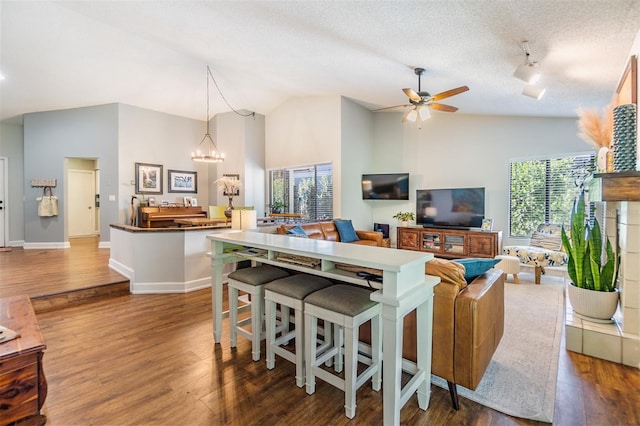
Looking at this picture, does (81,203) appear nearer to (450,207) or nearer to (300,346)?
(300,346)

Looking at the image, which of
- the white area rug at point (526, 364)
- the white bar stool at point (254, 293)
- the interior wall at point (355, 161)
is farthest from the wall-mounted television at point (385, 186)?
the white bar stool at point (254, 293)

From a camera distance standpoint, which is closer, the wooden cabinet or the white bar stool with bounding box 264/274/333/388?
the white bar stool with bounding box 264/274/333/388

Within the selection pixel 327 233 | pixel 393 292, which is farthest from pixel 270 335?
pixel 327 233

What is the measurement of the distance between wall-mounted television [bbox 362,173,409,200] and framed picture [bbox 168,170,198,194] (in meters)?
4.46

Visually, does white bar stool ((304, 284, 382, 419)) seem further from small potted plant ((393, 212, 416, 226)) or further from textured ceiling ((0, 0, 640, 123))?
small potted plant ((393, 212, 416, 226))

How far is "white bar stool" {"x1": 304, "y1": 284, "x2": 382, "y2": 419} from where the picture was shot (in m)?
1.69

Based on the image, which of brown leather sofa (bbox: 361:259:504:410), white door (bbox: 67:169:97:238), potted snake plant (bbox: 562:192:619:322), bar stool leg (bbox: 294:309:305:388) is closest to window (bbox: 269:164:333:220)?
potted snake plant (bbox: 562:192:619:322)

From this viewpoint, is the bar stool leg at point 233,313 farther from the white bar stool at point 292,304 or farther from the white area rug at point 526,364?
the white area rug at point 526,364

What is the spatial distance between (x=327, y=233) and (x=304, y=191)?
2.02m

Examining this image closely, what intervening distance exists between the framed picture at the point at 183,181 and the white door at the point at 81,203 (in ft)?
9.65

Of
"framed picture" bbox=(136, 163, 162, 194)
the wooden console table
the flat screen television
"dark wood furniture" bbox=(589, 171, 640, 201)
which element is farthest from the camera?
"framed picture" bbox=(136, 163, 162, 194)

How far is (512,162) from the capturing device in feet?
17.6

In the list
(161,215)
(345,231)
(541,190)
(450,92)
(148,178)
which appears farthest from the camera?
(148,178)

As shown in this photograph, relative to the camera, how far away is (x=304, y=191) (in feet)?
23.0
